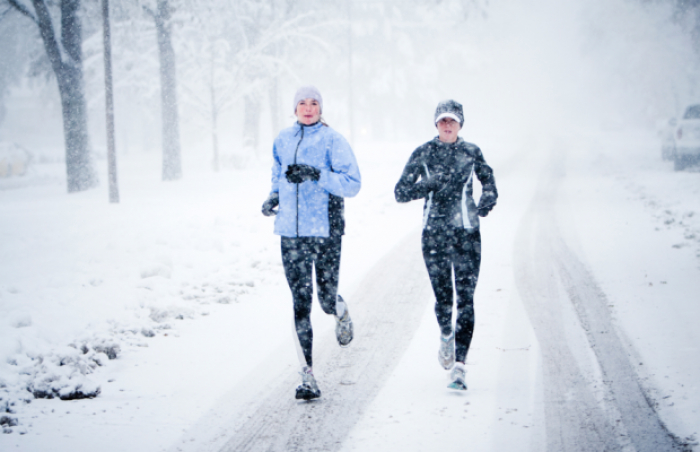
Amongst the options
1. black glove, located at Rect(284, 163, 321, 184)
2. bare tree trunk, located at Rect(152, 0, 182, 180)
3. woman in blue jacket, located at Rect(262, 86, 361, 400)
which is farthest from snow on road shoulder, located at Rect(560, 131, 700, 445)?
bare tree trunk, located at Rect(152, 0, 182, 180)

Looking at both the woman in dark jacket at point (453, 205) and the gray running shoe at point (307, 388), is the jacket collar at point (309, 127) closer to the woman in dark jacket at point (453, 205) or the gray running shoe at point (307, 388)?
the woman in dark jacket at point (453, 205)

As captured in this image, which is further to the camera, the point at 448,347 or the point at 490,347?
the point at 490,347

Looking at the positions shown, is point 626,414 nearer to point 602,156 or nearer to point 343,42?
Result: point 602,156

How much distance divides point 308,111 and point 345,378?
217 centimetres

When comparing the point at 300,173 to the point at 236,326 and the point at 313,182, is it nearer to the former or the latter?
the point at 313,182

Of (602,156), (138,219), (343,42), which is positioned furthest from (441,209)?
(343,42)

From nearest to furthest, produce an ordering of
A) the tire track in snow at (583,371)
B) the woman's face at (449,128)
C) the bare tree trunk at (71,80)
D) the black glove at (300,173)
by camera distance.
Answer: the tire track in snow at (583,371) → the black glove at (300,173) → the woman's face at (449,128) → the bare tree trunk at (71,80)

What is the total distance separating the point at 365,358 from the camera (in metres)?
4.99

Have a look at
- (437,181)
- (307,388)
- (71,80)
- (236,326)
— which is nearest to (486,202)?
(437,181)

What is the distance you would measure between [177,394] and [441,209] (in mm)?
2528

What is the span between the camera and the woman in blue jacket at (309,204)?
13.4 feet

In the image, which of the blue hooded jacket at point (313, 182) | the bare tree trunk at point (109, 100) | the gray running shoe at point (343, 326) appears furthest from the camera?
the bare tree trunk at point (109, 100)

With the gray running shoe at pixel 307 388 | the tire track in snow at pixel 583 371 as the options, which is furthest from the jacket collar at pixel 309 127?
the tire track in snow at pixel 583 371

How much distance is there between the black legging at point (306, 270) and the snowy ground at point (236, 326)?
0.69 metres
